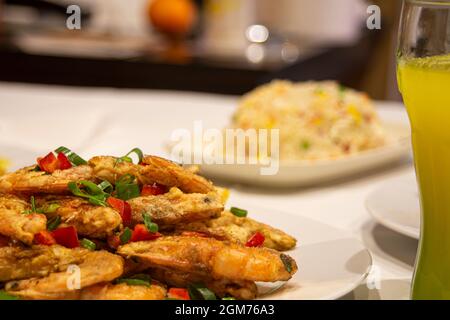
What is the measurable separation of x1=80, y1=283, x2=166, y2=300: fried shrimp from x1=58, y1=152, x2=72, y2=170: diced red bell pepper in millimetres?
211

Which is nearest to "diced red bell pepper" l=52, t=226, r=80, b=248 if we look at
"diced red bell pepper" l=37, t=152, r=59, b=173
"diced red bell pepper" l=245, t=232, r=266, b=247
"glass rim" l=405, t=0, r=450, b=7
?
"diced red bell pepper" l=37, t=152, r=59, b=173

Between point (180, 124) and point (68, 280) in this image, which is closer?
point (68, 280)

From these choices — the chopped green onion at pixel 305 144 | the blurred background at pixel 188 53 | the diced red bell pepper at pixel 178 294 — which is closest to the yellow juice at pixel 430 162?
the diced red bell pepper at pixel 178 294

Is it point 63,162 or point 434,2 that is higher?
point 434,2

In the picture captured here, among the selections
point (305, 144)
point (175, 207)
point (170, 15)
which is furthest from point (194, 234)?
point (170, 15)

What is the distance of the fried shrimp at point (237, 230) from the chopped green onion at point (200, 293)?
0.11m

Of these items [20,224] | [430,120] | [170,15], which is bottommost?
[20,224]

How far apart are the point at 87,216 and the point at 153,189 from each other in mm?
130

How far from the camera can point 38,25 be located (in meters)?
5.88

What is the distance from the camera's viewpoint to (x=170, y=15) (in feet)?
15.8

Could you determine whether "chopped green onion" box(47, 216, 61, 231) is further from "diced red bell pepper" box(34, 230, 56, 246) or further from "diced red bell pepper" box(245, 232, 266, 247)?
"diced red bell pepper" box(245, 232, 266, 247)

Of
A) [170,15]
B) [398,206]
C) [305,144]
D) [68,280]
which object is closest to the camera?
[68,280]

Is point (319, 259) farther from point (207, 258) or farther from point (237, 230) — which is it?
point (207, 258)
